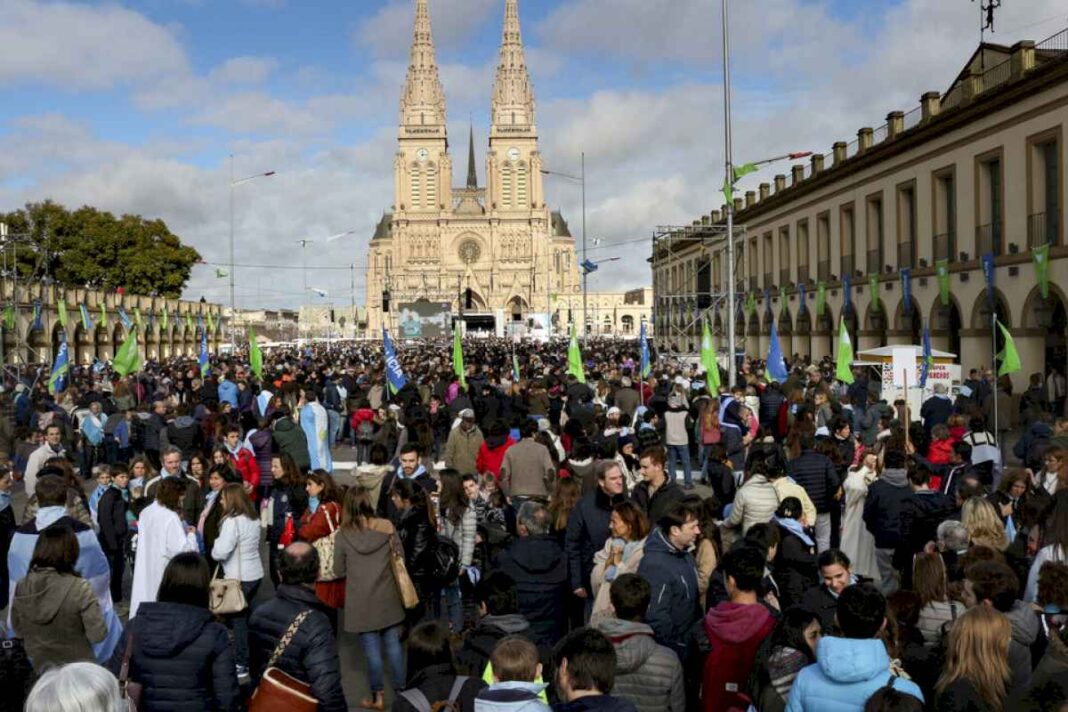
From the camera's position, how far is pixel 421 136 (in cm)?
14000

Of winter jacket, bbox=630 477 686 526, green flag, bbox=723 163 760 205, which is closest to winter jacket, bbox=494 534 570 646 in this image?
winter jacket, bbox=630 477 686 526

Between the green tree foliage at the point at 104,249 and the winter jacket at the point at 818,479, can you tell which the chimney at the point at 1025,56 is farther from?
the green tree foliage at the point at 104,249

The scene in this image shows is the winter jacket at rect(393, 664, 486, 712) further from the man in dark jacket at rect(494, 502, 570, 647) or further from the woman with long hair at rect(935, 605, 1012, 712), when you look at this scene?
the man in dark jacket at rect(494, 502, 570, 647)

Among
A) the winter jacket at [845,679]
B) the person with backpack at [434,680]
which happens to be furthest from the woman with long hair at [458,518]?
the winter jacket at [845,679]

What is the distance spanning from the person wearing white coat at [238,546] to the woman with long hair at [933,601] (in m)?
4.68

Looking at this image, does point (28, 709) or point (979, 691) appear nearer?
point (28, 709)

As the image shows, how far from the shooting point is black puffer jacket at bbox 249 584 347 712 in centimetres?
471

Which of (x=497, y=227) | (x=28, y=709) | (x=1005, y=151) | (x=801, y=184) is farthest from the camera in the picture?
(x=497, y=227)

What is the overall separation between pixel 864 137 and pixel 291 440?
92.0 ft

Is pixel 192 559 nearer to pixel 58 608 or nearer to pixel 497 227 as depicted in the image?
pixel 58 608

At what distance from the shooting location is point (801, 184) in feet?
Answer: 131

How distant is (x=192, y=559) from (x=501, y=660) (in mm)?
1709

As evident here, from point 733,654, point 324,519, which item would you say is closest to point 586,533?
point 324,519

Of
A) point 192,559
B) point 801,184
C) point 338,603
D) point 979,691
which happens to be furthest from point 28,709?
point 801,184
